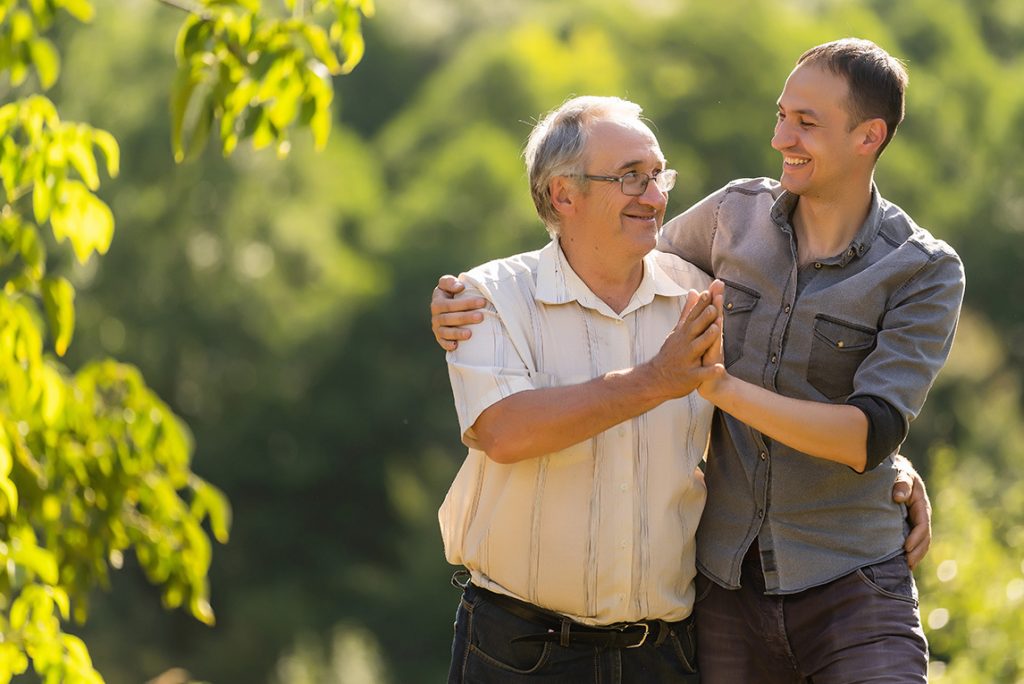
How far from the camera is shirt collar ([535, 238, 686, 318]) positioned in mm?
3271

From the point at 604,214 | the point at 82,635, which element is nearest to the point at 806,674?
the point at 604,214

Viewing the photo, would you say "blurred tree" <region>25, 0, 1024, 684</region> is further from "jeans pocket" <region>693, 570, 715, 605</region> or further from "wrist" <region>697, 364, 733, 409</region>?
"wrist" <region>697, 364, 733, 409</region>

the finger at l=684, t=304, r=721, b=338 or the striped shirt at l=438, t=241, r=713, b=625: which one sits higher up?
the finger at l=684, t=304, r=721, b=338

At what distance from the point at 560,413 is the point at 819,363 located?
51 cm

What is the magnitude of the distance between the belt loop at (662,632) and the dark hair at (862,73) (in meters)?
1.01

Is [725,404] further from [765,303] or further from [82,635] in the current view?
[82,635]

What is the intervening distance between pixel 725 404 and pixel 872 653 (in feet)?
1.75

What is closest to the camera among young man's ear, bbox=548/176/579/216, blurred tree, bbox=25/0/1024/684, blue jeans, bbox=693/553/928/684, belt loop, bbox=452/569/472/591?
blue jeans, bbox=693/553/928/684

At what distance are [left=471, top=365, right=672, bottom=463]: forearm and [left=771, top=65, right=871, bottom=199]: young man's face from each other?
49cm

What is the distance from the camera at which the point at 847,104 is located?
312cm

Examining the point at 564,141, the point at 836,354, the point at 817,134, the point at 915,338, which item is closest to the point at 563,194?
the point at 564,141

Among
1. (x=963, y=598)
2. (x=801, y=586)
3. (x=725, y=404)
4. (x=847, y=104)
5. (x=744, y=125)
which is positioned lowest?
(x=963, y=598)

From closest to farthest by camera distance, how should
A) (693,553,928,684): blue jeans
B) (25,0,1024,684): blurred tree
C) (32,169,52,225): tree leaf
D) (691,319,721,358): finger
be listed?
(691,319,721,358): finger
(693,553,928,684): blue jeans
(32,169,52,225): tree leaf
(25,0,1024,684): blurred tree

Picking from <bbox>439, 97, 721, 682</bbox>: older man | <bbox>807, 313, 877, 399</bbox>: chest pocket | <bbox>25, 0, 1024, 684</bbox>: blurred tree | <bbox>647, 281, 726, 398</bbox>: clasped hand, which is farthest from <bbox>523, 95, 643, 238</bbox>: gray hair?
<bbox>25, 0, 1024, 684</bbox>: blurred tree
